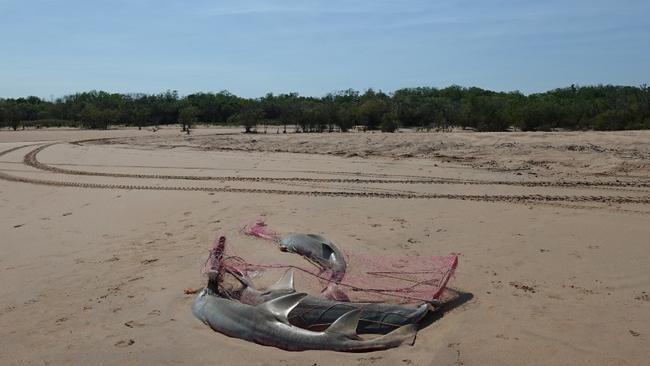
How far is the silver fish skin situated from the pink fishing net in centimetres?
8

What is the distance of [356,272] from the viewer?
623 centimetres

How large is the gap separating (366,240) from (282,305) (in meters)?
2.88

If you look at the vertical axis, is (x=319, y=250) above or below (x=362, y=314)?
above

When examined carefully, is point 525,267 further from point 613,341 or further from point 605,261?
point 613,341

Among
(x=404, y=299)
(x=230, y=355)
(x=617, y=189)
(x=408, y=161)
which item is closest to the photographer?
(x=230, y=355)

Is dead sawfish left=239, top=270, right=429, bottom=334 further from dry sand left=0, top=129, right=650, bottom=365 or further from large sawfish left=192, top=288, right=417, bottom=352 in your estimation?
dry sand left=0, top=129, right=650, bottom=365

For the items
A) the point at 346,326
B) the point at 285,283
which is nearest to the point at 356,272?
the point at 285,283

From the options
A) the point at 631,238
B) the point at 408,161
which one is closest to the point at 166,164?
the point at 408,161

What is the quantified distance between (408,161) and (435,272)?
33.2 feet

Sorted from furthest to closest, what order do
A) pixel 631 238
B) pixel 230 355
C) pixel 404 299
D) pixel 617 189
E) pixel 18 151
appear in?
1. pixel 18 151
2. pixel 617 189
3. pixel 631 238
4. pixel 404 299
5. pixel 230 355

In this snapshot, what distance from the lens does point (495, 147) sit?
16.7m

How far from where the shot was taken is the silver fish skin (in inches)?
246

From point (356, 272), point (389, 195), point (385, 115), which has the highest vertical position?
point (385, 115)

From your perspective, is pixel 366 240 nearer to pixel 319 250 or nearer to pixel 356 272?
pixel 319 250
